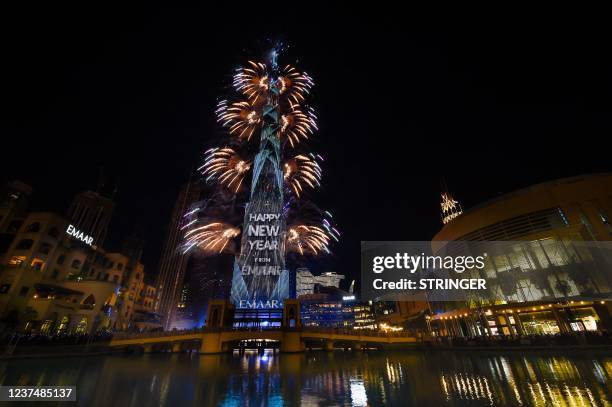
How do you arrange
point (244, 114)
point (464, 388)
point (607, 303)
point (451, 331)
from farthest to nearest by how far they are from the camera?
point (451, 331) → point (244, 114) → point (607, 303) → point (464, 388)

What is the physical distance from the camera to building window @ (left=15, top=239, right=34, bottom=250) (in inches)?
1929

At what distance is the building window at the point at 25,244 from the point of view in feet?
161

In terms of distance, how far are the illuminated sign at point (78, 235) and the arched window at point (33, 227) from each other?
5.07 metres

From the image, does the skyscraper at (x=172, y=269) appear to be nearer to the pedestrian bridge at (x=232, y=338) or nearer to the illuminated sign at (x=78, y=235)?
the illuminated sign at (x=78, y=235)

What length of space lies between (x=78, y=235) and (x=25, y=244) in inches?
385

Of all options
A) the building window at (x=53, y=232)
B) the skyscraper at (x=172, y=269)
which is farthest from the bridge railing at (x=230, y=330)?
the skyscraper at (x=172, y=269)

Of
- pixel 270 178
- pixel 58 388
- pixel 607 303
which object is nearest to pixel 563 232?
pixel 607 303

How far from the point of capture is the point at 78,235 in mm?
59000

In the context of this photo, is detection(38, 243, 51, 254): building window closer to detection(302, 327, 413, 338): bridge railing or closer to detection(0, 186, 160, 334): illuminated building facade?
detection(0, 186, 160, 334): illuminated building facade

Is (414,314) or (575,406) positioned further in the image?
(414,314)

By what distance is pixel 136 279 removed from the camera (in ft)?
269

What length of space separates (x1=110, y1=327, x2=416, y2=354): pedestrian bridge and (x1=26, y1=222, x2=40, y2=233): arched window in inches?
971

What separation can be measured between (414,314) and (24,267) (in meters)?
99.4

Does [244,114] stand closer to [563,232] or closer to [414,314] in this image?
[563,232]
